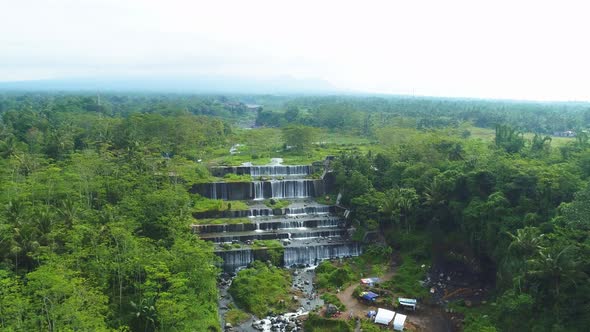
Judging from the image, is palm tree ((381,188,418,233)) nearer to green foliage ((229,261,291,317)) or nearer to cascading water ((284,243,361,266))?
cascading water ((284,243,361,266))

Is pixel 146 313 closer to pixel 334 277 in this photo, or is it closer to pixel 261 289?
pixel 261 289

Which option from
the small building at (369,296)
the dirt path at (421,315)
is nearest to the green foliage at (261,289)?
the dirt path at (421,315)

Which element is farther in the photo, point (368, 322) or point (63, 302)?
point (368, 322)

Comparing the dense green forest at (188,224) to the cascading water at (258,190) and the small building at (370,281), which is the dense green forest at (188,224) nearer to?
the small building at (370,281)

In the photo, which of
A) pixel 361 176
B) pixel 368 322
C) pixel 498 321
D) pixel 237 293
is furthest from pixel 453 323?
pixel 361 176

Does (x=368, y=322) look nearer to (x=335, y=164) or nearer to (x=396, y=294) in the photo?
(x=396, y=294)

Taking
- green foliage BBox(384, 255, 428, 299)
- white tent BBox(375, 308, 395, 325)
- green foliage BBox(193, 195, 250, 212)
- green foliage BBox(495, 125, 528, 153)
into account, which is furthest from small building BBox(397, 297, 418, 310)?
green foliage BBox(495, 125, 528, 153)
